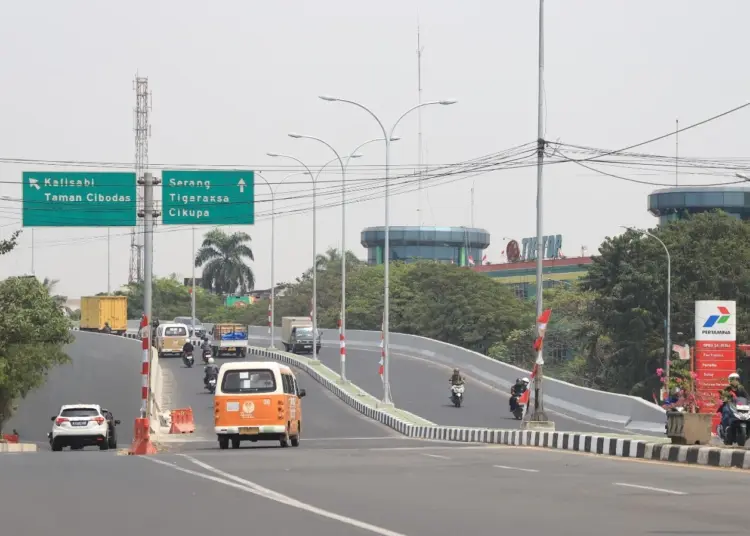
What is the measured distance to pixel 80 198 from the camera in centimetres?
4406

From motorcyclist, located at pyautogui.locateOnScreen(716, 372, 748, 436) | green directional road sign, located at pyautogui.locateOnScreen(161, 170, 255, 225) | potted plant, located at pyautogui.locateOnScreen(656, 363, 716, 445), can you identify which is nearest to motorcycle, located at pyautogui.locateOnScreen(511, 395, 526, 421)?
green directional road sign, located at pyautogui.locateOnScreen(161, 170, 255, 225)

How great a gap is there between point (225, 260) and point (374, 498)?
143 m

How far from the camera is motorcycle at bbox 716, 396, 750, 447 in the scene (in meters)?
25.9

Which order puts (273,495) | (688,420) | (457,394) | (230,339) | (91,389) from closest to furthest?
(273,495) → (688,420) → (457,394) → (91,389) → (230,339)

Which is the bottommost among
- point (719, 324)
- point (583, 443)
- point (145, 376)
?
point (583, 443)

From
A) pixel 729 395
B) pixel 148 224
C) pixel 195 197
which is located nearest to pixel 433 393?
pixel 195 197

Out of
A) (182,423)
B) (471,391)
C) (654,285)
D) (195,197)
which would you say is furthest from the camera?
(654,285)

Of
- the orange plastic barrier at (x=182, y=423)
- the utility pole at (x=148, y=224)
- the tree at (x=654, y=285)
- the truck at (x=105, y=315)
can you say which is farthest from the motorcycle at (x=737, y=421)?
the truck at (x=105, y=315)

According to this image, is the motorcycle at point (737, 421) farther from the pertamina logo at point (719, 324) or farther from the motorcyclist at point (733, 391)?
the pertamina logo at point (719, 324)

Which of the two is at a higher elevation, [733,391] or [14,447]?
[733,391]

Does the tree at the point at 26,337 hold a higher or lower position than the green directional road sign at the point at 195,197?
lower

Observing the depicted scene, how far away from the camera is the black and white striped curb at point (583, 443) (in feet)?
72.6

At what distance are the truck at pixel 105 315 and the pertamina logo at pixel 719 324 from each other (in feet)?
237

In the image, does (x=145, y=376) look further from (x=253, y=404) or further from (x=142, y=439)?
(x=253, y=404)
